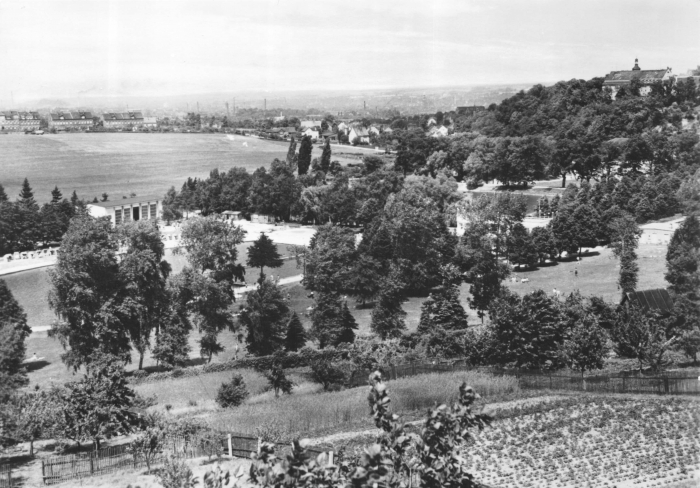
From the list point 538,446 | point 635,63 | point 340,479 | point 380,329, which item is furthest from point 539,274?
point 635,63

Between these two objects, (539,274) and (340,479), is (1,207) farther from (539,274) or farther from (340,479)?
(340,479)

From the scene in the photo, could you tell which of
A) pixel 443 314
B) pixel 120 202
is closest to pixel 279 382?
Result: pixel 443 314

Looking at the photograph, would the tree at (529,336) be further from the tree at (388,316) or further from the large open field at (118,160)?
the large open field at (118,160)

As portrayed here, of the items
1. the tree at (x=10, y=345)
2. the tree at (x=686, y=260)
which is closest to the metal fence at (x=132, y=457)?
the tree at (x=10, y=345)

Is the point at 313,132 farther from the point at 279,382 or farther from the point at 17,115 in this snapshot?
the point at 279,382

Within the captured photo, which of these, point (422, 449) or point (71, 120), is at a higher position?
point (71, 120)

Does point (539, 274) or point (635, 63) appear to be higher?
point (635, 63)
